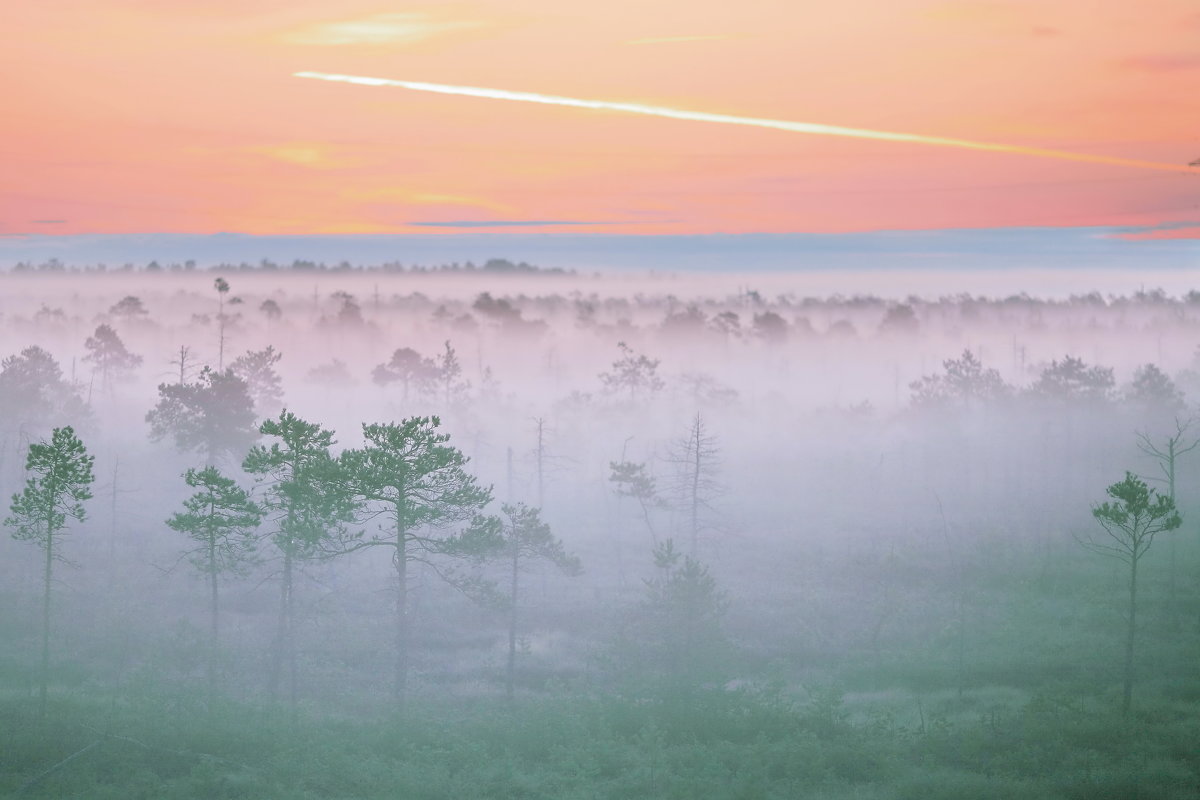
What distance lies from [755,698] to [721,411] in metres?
71.8

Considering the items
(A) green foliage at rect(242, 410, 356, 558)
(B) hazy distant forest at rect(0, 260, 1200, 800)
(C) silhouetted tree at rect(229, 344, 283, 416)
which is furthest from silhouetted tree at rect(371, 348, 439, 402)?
(A) green foliage at rect(242, 410, 356, 558)

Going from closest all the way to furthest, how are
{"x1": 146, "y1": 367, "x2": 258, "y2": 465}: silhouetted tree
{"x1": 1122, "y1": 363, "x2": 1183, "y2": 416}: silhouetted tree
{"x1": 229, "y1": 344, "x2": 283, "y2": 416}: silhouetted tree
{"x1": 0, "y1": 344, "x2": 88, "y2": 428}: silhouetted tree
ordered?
{"x1": 146, "y1": 367, "x2": 258, "y2": 465}: silhouetted tree, {"x1": 0, "y1": 344, "x2": 88, "y2": 428}: silhouetted tree, {"x1": 229, "y1": 344, "x2": 283, "y2": 416}: silhouetted tree, {"x1": 1122, "y1": 363, "x2": 1183, "y2": 416}: silhouetted tree

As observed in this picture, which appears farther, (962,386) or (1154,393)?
(962,386)

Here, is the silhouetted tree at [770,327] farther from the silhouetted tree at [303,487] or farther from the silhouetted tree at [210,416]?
the silhouetted tree at [303,487]

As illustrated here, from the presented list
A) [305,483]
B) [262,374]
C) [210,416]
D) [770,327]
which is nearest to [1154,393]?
[770,327]

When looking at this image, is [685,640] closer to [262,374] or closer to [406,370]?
[262,374]

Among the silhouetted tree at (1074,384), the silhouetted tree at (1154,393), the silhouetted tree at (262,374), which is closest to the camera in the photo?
the silhouetted tree at (262,374)

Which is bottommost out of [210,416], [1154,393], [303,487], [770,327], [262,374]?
[303,487]

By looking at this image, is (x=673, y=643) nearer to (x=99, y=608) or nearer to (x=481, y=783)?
(x=481, y=783)

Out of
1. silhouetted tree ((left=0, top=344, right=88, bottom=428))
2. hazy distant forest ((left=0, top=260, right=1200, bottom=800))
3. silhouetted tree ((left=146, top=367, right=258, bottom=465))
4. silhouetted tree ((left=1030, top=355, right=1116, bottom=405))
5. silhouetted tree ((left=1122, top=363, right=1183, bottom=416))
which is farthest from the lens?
silhouetted tree ((left=1030, top=355, right=1116, bottom=405))

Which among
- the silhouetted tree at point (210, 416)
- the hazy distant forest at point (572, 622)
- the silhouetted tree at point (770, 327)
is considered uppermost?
the silhouetted tree at point (770, 327)

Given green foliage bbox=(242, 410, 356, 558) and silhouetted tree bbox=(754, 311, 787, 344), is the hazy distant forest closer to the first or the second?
green foliage bbox=(242, 410, 356, 558)

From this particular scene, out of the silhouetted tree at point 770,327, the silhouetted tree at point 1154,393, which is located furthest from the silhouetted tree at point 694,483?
the silhouetted tree at point 770,327

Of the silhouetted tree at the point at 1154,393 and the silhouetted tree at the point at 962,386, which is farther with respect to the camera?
the silhouetted tree at the point at 962,386
